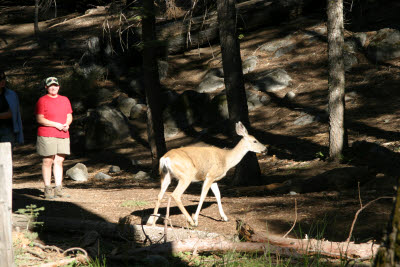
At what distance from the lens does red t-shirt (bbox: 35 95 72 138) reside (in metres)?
8.78

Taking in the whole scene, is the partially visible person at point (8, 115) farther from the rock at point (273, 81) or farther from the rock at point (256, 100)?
the rock at point (273, 81)

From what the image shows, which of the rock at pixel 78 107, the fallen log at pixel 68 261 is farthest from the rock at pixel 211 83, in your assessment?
the fallen log at pixel 68 261

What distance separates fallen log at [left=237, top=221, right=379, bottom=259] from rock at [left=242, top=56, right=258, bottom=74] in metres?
14.6

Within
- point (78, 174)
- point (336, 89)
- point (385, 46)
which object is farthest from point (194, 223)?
point (385, 46)

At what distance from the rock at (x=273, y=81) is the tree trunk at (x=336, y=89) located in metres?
6.19

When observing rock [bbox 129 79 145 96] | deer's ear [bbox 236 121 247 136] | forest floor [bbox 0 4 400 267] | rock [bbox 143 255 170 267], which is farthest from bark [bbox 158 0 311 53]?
rock [bbox 143 255 170 267]

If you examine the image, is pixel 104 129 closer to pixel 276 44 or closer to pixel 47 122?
pixel 276 44

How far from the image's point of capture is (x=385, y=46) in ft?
58.5

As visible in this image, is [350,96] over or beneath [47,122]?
beneath

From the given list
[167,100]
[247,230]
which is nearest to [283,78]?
[167,100]

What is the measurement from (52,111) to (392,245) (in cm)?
718

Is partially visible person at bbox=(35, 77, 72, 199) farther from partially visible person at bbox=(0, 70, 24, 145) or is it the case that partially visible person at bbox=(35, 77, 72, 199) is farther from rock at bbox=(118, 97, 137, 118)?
rock at bbox=(118, 97, 137, 118)

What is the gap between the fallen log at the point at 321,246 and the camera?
16.7 feet

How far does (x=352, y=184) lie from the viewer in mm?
9648
